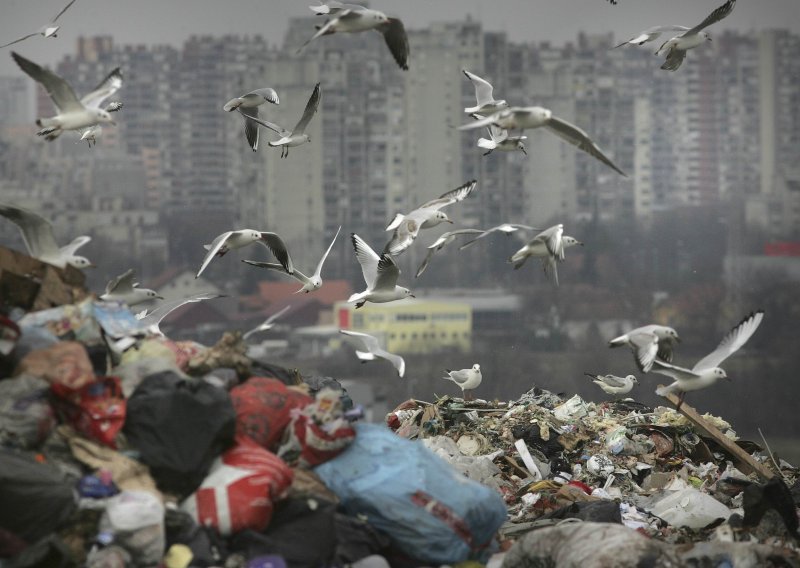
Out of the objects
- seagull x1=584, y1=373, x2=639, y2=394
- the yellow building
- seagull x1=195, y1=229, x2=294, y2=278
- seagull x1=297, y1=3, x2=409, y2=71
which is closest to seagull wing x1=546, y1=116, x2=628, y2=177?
seagull x1=297, y1=3, x2=409, y2=71

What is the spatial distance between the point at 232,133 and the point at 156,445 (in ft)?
150

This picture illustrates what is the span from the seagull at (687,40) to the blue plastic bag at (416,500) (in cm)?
357

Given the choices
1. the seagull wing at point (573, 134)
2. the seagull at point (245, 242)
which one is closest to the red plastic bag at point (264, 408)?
the seagull at point (245, 242)

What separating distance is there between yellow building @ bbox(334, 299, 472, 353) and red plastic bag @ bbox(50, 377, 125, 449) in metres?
35.4

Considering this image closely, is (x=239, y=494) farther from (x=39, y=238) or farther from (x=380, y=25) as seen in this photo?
(x=380, y=25)

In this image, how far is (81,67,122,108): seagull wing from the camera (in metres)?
5.91

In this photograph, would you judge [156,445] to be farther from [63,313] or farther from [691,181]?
[691,181]

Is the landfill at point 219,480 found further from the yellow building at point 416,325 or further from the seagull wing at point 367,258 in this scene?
the yellow building at point 416,325

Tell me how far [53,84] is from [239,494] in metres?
2.44

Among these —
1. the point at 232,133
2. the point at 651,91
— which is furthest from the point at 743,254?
the point at 232,133

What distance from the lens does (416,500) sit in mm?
4203

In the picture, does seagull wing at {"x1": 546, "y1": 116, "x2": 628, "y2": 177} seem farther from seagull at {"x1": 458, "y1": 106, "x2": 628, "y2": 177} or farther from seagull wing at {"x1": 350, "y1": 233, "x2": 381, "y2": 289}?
seagull wing at {"x1": 350, "y1": 233, "x2": 381, "y2": 289}

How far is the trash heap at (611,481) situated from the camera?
4.25m

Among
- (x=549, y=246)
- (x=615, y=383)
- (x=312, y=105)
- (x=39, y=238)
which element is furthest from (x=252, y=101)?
(x=615, y=383)
